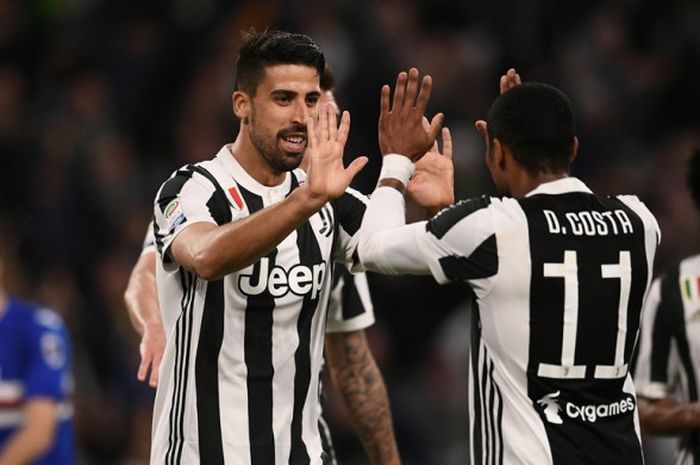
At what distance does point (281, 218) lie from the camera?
480 centimetres

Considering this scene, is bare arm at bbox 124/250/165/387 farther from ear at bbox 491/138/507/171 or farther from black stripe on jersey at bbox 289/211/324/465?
ear at bbox 491/138/507/171

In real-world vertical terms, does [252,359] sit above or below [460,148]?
below

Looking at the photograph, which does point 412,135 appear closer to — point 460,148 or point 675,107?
point 460,148

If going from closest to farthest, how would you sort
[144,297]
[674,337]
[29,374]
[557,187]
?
[557,187] → [144,297] → [674,337] → [29,374]

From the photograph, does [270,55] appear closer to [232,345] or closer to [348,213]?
[348,213]

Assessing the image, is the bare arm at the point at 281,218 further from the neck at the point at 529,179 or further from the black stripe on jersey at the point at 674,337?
the black stripe on jersey at the point at 674,337

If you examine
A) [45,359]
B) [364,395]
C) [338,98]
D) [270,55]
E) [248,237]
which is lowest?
[364,395]

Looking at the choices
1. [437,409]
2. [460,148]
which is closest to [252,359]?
[437,409]

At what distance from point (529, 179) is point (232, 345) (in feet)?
3.99

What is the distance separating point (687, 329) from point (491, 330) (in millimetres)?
1502

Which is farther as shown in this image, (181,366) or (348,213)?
(348,213)

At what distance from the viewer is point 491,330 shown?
16.6 ft

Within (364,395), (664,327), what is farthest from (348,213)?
(664,327)

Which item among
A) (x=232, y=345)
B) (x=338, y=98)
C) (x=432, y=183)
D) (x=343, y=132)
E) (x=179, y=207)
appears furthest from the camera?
(x=338, y=98)
